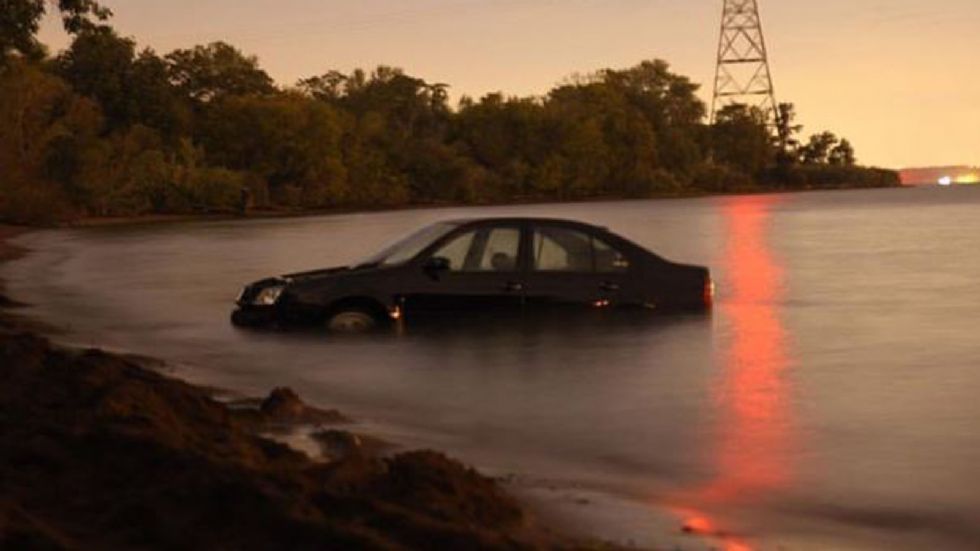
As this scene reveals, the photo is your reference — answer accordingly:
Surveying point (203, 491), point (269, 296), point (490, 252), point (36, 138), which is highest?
point (36, 138)

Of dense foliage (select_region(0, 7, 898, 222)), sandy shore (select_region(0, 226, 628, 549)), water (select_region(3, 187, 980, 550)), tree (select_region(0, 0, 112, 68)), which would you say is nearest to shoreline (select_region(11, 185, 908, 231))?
dense foliage (select_region(0, 7, 898, 222))

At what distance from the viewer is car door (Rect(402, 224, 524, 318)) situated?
16.8 m

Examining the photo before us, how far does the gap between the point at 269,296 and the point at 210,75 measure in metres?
123

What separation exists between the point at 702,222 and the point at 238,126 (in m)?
54.9

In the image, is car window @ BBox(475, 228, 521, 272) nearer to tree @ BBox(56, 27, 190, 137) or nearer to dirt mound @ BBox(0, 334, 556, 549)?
dirt mound @ BBox(0, 334, 556, 549)

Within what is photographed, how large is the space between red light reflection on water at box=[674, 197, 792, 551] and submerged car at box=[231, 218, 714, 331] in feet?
5.60

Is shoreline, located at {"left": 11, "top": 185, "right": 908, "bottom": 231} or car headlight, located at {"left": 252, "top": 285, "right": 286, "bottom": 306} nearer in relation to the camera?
car headlight, located at {"left": 252, "top": 285, "right": 286, "bottom": 306}

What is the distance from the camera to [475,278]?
1691cm

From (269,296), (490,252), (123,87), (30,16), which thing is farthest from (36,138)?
(490,252)

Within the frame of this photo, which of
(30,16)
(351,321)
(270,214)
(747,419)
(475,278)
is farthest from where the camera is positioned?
(270,214)

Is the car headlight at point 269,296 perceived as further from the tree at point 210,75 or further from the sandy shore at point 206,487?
the tree at point 210,75

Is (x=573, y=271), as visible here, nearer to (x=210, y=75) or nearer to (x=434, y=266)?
(x=434, y=266)

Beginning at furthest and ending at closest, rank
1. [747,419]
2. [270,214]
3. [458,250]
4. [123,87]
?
1. [123,87]
2. [270,214]
3. [458,250]
4. [747,419]

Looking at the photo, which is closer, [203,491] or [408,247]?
[203,491]
